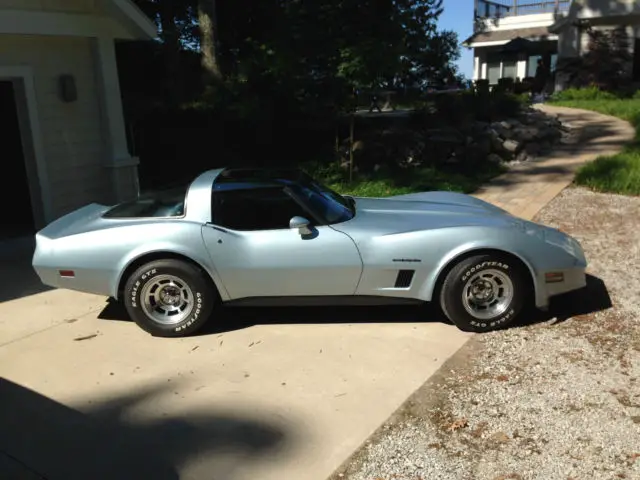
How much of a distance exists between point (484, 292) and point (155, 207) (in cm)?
268

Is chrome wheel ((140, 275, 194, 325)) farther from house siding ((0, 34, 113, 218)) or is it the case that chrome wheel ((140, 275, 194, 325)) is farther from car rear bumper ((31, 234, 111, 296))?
house siding ((0, 34, 113, 218))

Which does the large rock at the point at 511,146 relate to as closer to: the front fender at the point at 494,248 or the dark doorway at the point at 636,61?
the front fender at the point at 494,248

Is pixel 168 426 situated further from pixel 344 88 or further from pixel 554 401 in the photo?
pixel 344 88

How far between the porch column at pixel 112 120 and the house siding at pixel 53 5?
17.5 inches

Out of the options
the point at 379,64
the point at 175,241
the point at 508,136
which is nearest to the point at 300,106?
the point at 379,64

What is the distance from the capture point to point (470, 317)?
183 inches

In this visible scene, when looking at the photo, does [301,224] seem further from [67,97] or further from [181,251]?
[67,97]

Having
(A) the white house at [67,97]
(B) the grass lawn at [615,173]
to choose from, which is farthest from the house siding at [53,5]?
(B) the grass lawn at [615,173]

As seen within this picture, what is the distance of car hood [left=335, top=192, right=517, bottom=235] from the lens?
4660 millimetres

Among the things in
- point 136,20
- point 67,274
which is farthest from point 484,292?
point 136,20

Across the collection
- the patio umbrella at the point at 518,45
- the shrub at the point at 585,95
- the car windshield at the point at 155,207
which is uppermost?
the patio umbrella at the point at 518,45

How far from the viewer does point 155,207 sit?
4.95 metres

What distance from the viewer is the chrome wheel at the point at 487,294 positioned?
4.57 meters

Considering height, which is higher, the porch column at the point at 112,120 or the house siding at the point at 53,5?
the house siding at the point at 53,5
